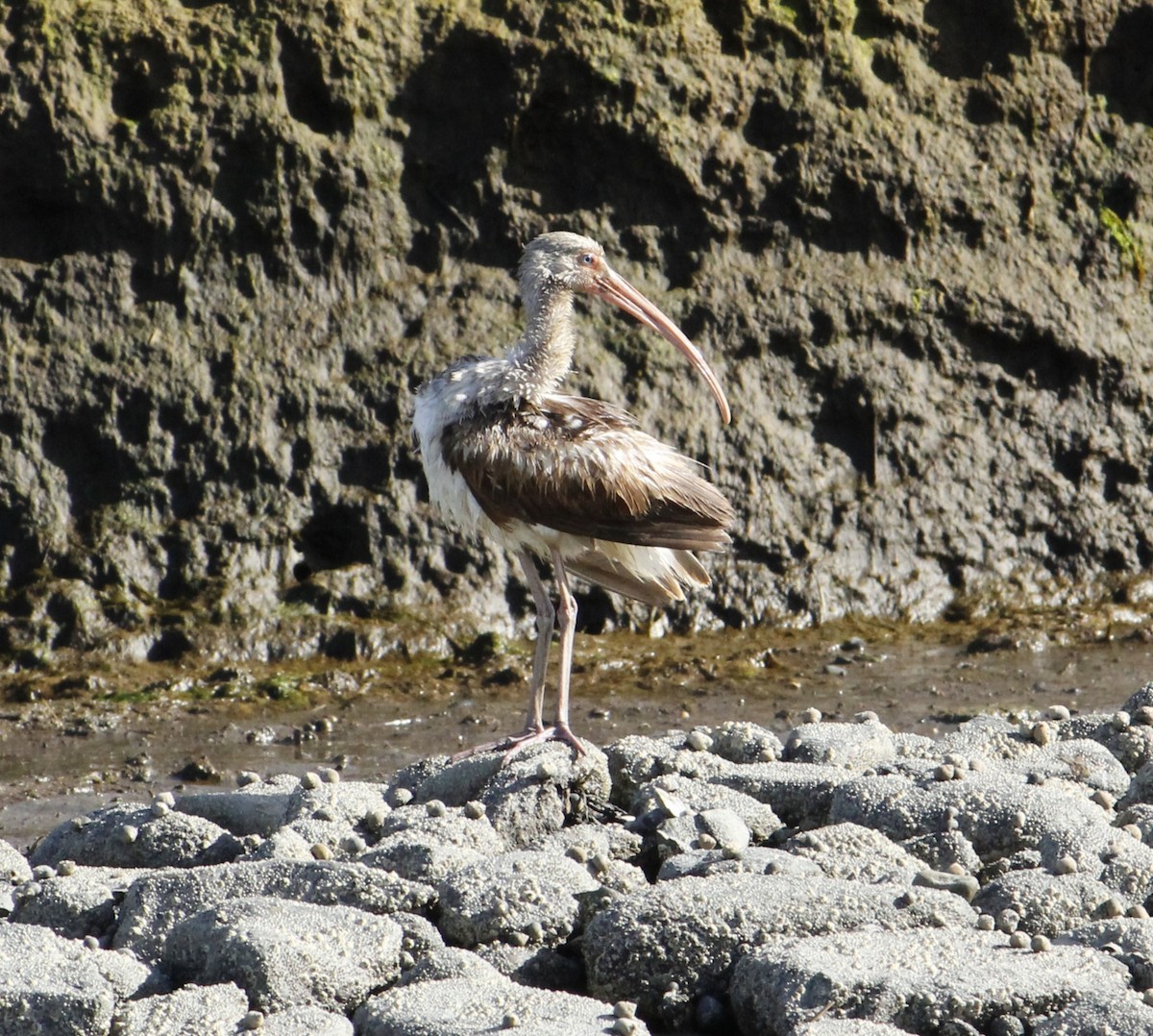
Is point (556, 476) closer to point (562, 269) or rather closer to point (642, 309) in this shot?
point (562, 269)

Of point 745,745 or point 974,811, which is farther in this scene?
point 745,745

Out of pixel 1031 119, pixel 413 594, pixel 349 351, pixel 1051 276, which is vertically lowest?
pixel 413 594

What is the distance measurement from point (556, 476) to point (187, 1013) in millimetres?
2815

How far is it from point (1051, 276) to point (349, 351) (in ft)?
14.5

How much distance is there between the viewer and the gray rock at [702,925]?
4.94m

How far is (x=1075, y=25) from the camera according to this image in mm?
11219

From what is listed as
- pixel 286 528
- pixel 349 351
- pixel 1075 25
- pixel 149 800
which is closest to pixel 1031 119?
pixel 1075 25

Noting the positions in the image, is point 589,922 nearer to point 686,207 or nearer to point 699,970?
point 699,970

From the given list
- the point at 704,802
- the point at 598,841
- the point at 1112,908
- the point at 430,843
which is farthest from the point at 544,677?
the point at 1112,908

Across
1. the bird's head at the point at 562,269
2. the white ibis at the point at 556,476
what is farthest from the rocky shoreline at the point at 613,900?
the bird's head at the point at 562,269

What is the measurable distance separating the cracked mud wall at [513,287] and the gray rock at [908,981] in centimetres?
498

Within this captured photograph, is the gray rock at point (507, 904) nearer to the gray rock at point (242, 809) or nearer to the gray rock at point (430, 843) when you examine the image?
the gray rock at point (430, 843)

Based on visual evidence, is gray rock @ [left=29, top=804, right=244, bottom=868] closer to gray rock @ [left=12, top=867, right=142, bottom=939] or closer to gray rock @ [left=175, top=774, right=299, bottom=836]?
gray rock @ [left=175, top=774, right=299, bottom=836]

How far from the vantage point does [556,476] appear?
22.3 feet
